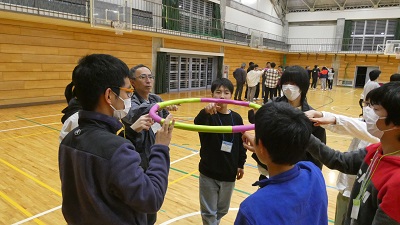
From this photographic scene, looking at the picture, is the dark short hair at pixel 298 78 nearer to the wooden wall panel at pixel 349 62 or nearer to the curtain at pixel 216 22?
the curtain at pixel 216 22

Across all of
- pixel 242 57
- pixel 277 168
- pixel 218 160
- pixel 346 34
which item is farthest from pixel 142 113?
pixel 346 34

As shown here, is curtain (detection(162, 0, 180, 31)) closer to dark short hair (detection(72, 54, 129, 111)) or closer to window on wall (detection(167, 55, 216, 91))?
window on wall (detection(167, 55, 216, 91))

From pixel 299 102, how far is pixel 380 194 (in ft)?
4.04

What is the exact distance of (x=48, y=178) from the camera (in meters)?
3.88

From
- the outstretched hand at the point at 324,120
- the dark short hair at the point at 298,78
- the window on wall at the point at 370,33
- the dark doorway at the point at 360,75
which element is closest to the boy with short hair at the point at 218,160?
the dark short hair at the point at 298,78

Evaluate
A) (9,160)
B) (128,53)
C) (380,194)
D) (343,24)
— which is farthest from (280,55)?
(380,194)

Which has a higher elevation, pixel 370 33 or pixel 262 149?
pixel 370 33

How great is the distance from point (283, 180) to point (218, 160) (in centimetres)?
129

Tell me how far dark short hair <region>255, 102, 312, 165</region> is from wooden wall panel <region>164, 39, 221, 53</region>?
42.1 ft

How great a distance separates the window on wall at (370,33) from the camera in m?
20.3

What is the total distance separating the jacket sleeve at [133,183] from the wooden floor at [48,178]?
6.33ft

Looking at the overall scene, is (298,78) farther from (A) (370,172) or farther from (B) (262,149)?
(B) (262,149)

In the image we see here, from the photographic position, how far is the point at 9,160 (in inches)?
175

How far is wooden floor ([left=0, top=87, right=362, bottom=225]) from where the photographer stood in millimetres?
3041
